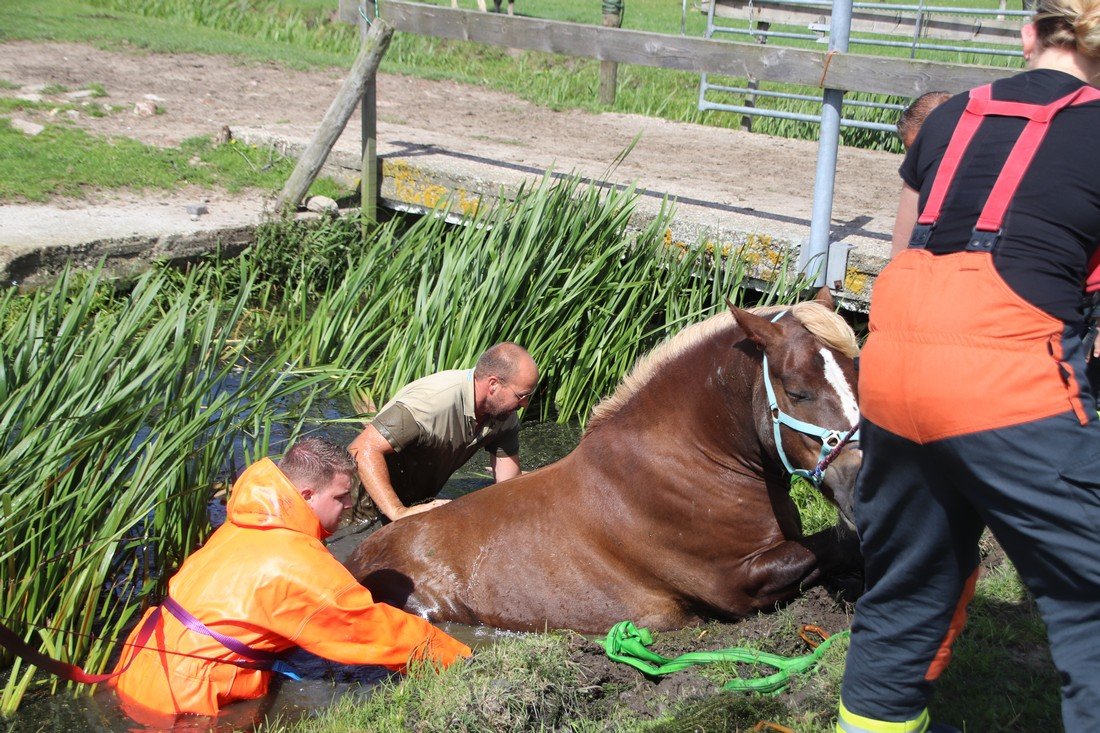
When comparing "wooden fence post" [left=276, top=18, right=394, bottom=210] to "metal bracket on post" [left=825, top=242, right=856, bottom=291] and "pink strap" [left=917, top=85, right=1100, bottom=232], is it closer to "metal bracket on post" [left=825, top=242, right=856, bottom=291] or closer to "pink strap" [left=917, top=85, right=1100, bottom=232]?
"metal bracket on post" [left=825, top=242, right=856, bottom=291]

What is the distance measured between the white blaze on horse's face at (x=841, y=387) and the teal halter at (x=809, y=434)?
0.15 feet

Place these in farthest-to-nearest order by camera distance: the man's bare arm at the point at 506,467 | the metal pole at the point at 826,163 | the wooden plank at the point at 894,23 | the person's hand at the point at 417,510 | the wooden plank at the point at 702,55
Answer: the wooden plank at the point at 894,23 → the metal pole at the point at 826,163 → the wooden plank at the point at 702,55 → the man's bare arm at the point at 506,467 → the person's hand at the point at 417,510

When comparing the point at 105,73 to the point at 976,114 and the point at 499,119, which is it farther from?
the point at 976,114

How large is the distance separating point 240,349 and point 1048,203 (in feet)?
10.8

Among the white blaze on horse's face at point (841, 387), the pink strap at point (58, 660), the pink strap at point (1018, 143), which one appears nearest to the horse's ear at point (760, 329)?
the white blaze on horse's face at point (841, 387)

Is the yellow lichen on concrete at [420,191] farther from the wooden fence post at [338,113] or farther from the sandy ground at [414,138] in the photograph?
the wooden fence post at [338,113]

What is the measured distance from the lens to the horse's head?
354 centimetres

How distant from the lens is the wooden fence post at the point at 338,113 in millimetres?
7781

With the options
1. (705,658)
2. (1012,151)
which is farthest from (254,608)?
(1012,151)

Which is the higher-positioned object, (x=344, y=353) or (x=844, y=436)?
(x=844, y=436)

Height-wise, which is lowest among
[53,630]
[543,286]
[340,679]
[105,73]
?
[340,679]

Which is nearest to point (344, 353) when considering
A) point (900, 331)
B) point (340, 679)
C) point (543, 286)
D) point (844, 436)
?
point (543, 286)

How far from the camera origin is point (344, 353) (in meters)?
6.15

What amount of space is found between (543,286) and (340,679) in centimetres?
281
